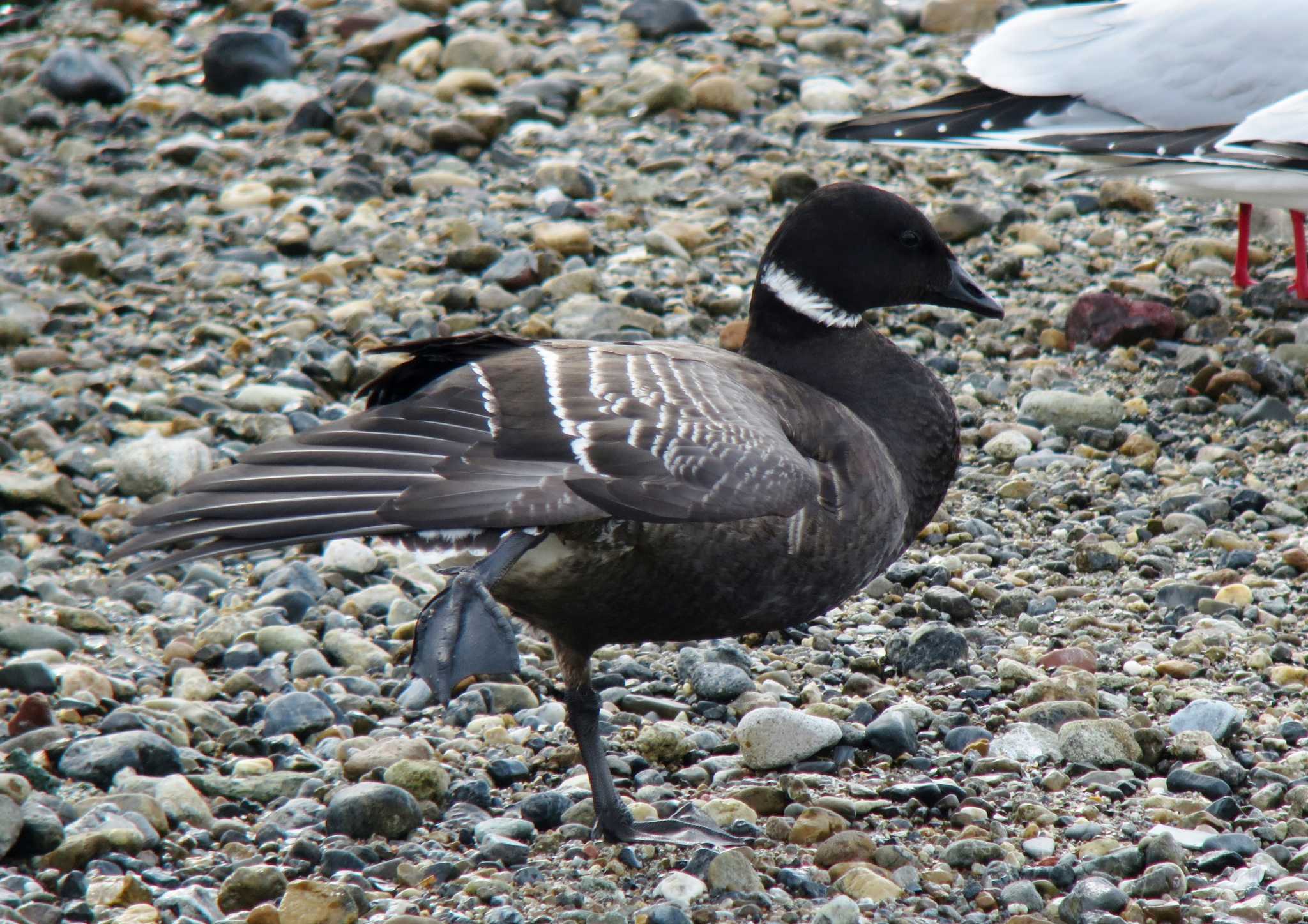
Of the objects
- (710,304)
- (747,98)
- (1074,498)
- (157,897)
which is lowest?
(157,897)

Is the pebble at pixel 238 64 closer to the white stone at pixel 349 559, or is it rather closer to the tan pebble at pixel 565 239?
the tan pebble at pixel 565 239

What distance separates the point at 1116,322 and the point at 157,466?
4.04 m

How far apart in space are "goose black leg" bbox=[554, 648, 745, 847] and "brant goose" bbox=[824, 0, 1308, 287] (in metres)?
3.90

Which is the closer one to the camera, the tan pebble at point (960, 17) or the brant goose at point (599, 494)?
the brant goose at point (599, 494)

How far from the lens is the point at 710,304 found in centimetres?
735

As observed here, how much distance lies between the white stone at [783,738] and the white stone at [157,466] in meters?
2.76

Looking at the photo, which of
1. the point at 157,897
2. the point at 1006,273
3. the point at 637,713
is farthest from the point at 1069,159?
the point at 157,897

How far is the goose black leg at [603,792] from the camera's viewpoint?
164 inches

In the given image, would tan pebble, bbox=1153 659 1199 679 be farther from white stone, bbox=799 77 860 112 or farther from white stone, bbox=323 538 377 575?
white stone, bbox=799 77 860 112

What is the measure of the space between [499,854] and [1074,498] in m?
2.85

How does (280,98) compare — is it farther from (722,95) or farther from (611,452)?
(611,452)

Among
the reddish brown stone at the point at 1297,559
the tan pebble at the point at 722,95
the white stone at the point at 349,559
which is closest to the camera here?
the reddish brown stone at the point at 1297,559

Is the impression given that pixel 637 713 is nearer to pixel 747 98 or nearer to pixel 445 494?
pixel 445 494

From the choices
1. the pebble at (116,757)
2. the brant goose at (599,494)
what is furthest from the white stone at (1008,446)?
the pebble at (116,757)
